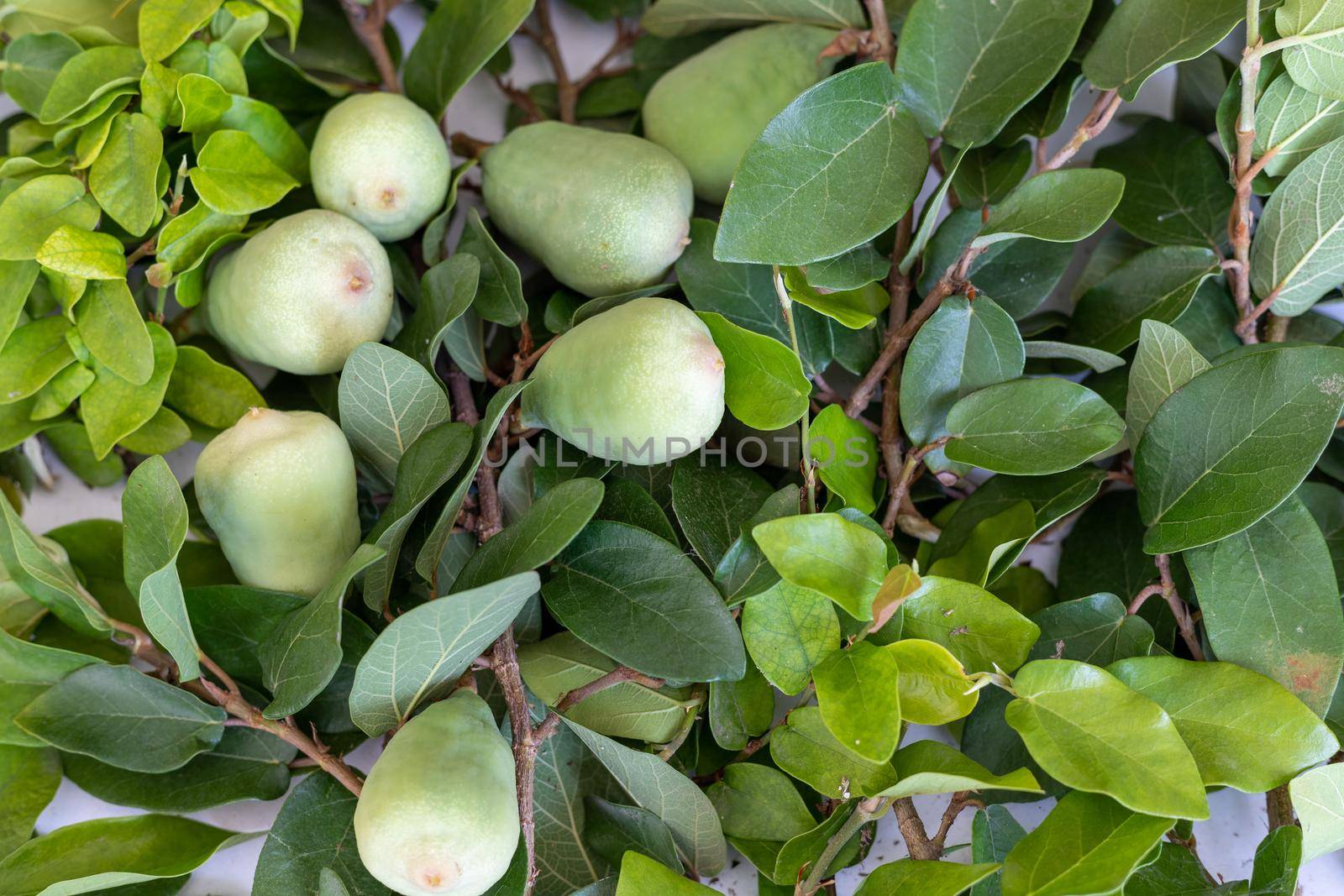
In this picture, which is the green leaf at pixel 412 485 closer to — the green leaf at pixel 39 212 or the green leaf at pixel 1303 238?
the green leaf at pixel 39 212

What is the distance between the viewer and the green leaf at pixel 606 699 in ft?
1.85

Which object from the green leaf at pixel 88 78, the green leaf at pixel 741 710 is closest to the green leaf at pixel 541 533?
the green leaf at pixel 741 710

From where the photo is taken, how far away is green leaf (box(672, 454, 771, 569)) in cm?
57

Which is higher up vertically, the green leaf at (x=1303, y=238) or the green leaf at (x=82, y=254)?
the green leaf at (x=1303, y=238)

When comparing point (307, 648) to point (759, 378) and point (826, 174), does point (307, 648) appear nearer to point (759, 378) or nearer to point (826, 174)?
point (759, 378)

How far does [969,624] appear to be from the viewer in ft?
1.74

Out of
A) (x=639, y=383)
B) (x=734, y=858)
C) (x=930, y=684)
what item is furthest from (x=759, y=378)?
(x=734, y=858)

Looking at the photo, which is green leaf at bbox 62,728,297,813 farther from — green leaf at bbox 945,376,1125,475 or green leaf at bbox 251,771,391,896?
green leaf at bbox 945,376,1125,475

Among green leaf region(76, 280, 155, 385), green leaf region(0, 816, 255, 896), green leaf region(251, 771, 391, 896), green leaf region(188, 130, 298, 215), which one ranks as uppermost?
green leaf region(188, 130, 298, 215)

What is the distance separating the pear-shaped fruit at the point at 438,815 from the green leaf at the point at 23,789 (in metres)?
0.24


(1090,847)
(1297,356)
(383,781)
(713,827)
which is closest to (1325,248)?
(1297,356)

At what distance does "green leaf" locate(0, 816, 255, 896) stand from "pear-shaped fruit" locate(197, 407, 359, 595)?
0.15m

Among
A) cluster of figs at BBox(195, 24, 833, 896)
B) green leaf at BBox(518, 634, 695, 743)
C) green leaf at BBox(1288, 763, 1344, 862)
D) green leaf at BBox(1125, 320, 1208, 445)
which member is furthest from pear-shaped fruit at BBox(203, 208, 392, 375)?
green leaf at BBox(1288, 763, 1344, 862)

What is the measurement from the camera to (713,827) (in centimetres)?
56
